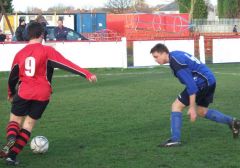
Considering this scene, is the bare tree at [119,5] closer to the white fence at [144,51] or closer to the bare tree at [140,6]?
the bare tree at [140,6]

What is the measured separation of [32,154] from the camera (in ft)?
25.4

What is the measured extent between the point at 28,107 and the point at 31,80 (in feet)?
1.20

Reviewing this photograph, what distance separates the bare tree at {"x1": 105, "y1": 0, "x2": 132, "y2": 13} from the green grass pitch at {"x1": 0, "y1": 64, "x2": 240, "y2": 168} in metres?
66.6

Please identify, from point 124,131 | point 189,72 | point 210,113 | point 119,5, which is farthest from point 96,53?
point 119,5

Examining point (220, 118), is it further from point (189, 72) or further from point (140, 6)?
point (140, 6)

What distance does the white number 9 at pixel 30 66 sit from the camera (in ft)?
22.9

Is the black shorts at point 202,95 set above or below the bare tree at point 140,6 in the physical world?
below

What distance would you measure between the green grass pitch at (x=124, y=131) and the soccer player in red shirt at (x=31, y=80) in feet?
1.01

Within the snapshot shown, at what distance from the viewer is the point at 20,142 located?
23.4 ft

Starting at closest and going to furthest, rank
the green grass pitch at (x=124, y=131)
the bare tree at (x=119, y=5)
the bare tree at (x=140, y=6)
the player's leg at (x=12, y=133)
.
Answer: the player's leg at (x=12, y=133) → the green grass pitch at (x=124, y=131) → the bare tree at (x=119, y=5) → the bare tree at (x=140, y=6)

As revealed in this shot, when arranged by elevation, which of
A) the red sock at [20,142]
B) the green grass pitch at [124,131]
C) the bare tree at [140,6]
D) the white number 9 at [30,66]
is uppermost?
the bare tree at [140,6]

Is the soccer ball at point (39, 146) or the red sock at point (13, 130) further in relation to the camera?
the soccer ball at point (39, 146)

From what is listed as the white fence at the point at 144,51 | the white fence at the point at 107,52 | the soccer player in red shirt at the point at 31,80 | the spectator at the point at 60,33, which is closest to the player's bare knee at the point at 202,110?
the soccer player in red shirt at the point at 31,80

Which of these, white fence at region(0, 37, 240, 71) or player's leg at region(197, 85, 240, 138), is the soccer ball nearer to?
player's leg at region(197, 85, 240, 138)
